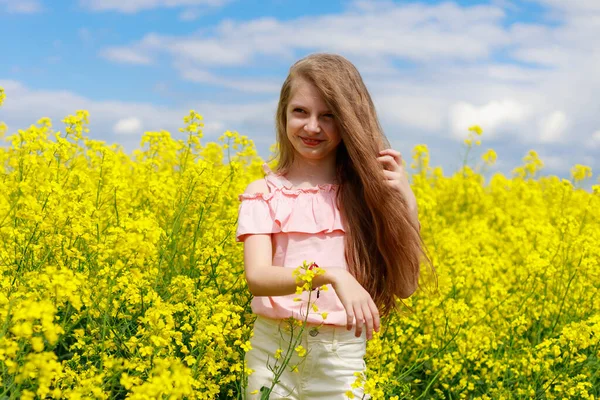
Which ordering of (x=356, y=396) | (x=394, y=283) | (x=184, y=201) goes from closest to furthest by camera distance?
1. (x=356, y=396)
2. (x=394, y=283)
3. (x=184, y=201)

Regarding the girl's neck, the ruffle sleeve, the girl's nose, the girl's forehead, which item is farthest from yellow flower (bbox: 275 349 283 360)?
the girl's forehead

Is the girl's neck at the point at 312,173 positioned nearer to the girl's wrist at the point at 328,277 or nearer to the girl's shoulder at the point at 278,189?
the girl's shoulder at the point at 278,189

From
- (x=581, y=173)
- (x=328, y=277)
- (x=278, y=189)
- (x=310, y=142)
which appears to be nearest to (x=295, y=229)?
(x=278, y=189)

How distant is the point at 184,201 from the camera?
3.90 m

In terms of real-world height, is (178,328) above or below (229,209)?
below

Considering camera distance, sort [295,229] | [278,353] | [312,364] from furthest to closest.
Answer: [295,229]
[312,364]
[278,353]

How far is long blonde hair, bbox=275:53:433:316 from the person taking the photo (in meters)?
2.97

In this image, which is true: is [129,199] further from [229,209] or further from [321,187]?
[321,187]

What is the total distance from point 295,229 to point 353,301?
533 mm

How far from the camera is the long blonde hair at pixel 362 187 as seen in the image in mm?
2969

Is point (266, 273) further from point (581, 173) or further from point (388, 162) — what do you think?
point (581, 173)

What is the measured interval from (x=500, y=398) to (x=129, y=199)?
2.34m

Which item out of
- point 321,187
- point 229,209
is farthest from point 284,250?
point 229,209

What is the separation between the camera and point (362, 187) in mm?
3090
